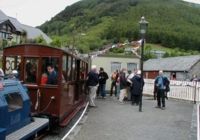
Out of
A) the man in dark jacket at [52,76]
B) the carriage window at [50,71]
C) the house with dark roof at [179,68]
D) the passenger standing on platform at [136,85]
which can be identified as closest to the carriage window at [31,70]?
the carriage window at [50,71]

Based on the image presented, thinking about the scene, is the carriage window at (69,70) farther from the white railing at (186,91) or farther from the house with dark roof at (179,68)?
the house with dark roof at (179,68)

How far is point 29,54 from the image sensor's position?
43.9 ft

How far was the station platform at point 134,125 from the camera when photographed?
13.1 meters

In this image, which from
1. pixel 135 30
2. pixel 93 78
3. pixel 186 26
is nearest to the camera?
pixel 93 78

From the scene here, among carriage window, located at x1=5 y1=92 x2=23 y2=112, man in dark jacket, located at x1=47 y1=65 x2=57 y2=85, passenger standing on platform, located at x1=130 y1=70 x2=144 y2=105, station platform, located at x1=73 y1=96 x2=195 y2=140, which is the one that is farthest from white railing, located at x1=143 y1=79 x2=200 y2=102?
carriage window, located at x1=5 y1=92 x2=23 y2=112

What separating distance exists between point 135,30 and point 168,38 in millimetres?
11071

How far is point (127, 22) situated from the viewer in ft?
454

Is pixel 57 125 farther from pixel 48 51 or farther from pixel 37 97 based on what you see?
pixel 48 51

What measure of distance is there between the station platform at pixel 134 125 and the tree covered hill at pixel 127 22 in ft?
285

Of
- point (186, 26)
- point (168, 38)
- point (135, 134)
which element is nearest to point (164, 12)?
point (186, 26)

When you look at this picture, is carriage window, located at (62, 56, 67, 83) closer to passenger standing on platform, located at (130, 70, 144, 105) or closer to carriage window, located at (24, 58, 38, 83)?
carriage window, located at (24, 58, 38, 83)

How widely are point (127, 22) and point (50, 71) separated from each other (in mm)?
126652

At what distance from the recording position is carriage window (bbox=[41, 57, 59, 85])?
42.9ft

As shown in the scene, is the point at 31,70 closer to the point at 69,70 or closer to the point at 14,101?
the point at 69,70
